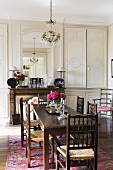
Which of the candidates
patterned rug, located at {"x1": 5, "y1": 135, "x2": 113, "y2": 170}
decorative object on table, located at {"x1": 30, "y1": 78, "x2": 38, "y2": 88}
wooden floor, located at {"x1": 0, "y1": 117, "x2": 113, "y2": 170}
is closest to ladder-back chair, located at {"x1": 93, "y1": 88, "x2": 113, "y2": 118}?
wooden floor, located at {"x1": 0, "y1": 117, "x2": 113, "y2": 170}

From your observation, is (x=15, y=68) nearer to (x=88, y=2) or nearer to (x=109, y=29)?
(x=88, y=2)

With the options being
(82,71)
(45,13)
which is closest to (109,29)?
(82,71)

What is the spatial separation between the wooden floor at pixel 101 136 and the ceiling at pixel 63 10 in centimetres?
→ 328

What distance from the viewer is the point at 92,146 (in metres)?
2.58

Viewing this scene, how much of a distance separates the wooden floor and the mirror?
6.07 ft

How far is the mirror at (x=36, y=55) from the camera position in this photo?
21.9ft

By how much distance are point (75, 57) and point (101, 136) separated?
302 centimetres

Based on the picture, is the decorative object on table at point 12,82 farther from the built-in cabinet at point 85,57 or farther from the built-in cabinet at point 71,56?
the built-in cabinet at point 85,57

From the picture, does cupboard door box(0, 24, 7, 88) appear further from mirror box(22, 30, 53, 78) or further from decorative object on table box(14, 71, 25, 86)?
mirror box(22, 30, 53, 78)

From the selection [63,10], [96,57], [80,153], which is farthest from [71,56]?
[80,153]

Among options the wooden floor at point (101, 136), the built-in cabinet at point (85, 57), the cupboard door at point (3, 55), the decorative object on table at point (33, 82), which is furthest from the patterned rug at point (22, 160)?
the built-in cabinet at point (85, 57)

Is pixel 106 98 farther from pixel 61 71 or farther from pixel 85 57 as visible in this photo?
pixel 61 71

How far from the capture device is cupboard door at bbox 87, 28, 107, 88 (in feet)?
23.4

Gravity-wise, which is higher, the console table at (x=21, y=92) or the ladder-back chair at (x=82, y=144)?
the console table at (x=21, y=92)
